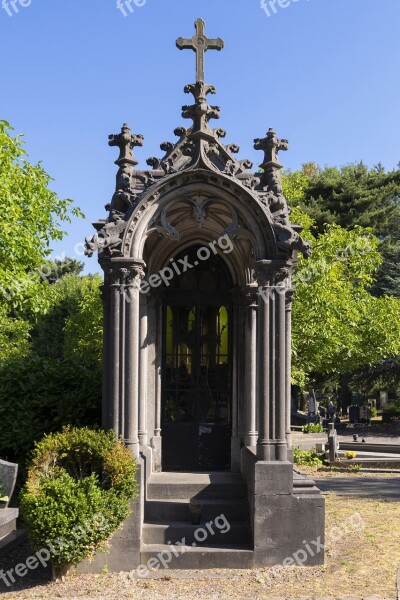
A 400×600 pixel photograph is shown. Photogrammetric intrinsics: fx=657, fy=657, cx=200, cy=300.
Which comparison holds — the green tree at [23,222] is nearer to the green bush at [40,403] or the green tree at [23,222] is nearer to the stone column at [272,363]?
the green bush at [40,403]

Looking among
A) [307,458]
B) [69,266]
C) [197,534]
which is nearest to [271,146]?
[197,534]

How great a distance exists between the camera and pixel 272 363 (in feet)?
28.2

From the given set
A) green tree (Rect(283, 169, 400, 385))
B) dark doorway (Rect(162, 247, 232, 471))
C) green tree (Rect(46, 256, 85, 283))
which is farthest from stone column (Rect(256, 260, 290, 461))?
green tree (Rect(46, 256, 85, 283))

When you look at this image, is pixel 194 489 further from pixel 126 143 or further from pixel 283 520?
pixel 126 143

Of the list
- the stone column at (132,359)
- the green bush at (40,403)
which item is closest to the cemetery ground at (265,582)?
the stone column at (132,359)

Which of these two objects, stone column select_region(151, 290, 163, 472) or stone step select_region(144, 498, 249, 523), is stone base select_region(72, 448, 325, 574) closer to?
stone step select_region(144, 498, 249, 523)

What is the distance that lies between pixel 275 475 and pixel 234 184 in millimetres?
3819

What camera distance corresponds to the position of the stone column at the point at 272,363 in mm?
8477

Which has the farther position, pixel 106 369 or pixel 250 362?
pixel 250 362

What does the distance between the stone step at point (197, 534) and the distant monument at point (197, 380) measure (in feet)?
0.04

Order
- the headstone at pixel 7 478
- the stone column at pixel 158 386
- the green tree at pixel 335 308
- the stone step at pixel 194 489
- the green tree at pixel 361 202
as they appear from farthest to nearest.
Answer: the green tree at pixel 361 202
the green tree at pixel 335 308
the stone column at pixel 158 386
the stone step at pixel 194 489
the headstone at pixel 7 478

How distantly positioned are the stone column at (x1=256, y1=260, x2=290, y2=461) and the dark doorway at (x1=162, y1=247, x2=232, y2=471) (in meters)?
2.58

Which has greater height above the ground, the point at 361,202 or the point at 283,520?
the point at 361,202

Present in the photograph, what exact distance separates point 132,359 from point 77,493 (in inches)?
73.4
